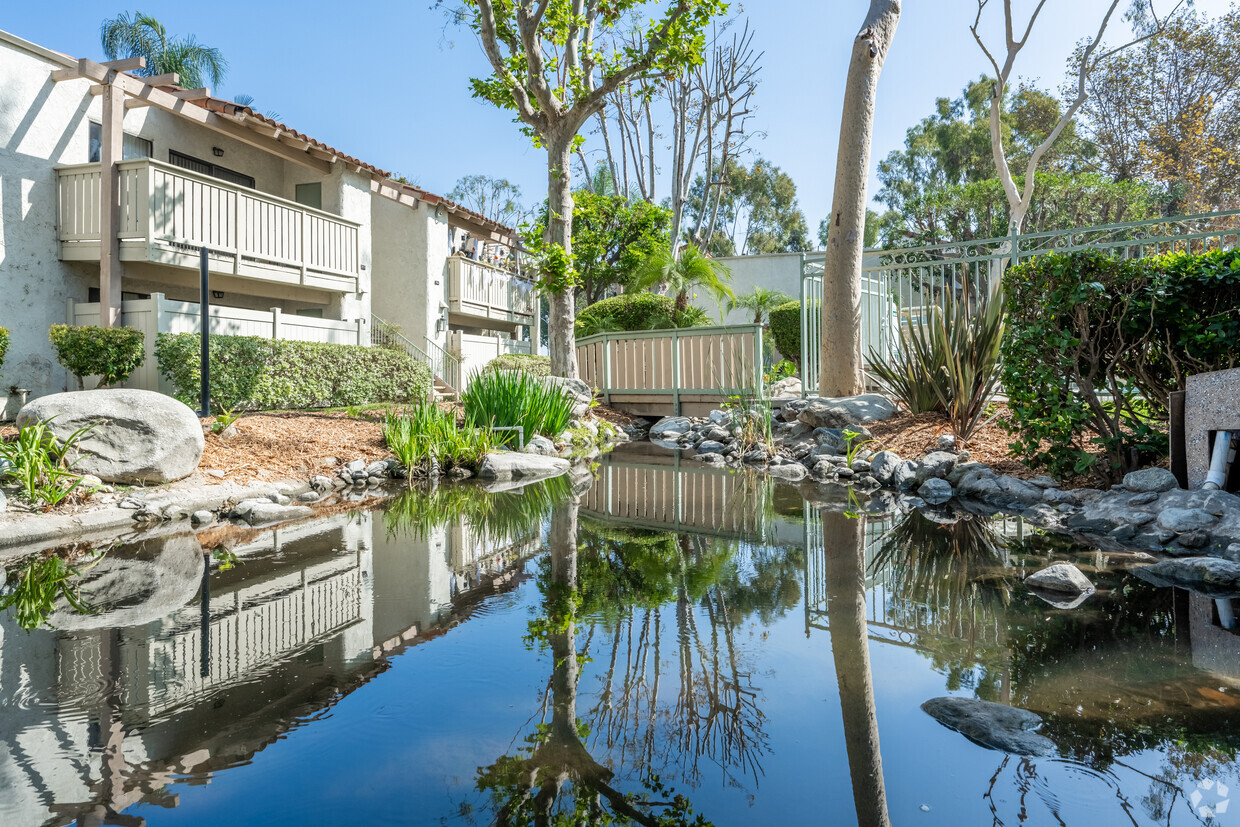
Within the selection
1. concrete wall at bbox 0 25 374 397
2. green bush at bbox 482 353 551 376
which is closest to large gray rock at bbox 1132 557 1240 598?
concrete wall at bbox 0 25 374 397

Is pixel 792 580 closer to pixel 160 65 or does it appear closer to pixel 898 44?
pixel 898 44

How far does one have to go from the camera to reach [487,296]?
2123 centimetres

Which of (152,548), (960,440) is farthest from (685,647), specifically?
(960,440)

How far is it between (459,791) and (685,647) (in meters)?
1.25

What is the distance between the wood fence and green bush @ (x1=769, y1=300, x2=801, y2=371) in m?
6.54

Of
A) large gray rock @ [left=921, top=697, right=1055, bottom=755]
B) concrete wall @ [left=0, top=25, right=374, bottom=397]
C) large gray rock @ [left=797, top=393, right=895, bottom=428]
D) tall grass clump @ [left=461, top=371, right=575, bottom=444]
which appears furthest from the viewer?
concrete wall @ [left=0, top=25, right=374, bottom=397]

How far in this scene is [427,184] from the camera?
40.9 m

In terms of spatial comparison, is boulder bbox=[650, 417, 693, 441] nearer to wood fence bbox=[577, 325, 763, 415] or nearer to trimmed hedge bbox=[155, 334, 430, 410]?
wood fence bbox=[577, 325, 763, 415]

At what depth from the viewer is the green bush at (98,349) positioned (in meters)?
9.97

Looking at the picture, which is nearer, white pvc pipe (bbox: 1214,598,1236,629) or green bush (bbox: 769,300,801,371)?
white pvc pipe (bbox: 1214,598,1236,629)

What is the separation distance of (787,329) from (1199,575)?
16571 millimetres

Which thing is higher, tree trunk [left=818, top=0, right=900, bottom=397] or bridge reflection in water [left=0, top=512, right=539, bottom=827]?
tree trunk [left=818, top=0, right=900, bottom=397]

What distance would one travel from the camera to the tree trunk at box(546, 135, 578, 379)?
12.6m

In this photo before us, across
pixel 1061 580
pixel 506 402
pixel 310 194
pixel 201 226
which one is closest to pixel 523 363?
pixel 310 194
